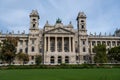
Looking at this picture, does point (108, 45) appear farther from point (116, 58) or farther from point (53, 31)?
point (53, 31)

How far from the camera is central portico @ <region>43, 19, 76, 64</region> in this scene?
92.7 meters

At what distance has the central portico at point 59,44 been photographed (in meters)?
92.7

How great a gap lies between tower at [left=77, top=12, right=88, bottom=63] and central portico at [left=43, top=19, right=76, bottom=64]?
139 inches

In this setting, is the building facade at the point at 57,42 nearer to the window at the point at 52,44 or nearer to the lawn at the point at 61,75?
the window at the point at 52,44

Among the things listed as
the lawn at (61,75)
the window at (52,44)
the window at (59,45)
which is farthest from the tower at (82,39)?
the lawn at (61,75)

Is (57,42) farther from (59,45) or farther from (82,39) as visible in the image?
(82,39)

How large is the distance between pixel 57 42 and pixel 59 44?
117 cm

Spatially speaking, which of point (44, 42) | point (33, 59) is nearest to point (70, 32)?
point (44, 42)

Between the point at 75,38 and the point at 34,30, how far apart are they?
57.4 feet

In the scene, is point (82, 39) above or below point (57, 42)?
above

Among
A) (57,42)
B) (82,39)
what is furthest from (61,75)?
(82,39)

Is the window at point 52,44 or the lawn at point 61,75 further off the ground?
the window at point 52,44

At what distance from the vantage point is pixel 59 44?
3757 inches

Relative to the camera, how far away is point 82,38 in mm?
97000
